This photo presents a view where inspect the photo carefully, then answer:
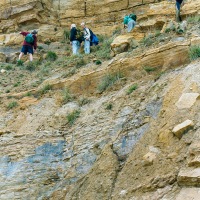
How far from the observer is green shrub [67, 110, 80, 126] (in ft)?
36.6

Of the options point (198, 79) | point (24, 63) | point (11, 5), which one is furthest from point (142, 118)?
point (11, 5)

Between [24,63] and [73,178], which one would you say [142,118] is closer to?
[73,178]

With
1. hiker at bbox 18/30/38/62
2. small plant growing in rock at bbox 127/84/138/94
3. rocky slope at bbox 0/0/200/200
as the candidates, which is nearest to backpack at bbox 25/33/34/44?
hiker at bbox 18/30/38/62

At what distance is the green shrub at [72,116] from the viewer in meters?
11.2

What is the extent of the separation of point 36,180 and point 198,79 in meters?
3.73

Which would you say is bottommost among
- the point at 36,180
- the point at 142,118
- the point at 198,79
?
the point at 36,180

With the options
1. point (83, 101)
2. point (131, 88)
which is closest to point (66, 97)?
point (83, 101)

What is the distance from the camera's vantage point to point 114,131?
32.0ft

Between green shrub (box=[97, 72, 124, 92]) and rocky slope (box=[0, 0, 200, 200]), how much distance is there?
7 centimetres

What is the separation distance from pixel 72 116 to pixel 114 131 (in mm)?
1814

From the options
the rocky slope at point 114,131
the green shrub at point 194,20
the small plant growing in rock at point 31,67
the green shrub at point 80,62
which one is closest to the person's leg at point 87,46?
the rocky slope at point 114,131

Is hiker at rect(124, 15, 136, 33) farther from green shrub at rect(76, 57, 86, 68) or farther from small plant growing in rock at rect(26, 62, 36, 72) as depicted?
small plant growing in rock at rect(26, 62, 36, 72)

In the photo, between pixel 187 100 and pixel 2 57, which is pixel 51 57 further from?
pixel 187 100

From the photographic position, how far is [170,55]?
11516 mm
